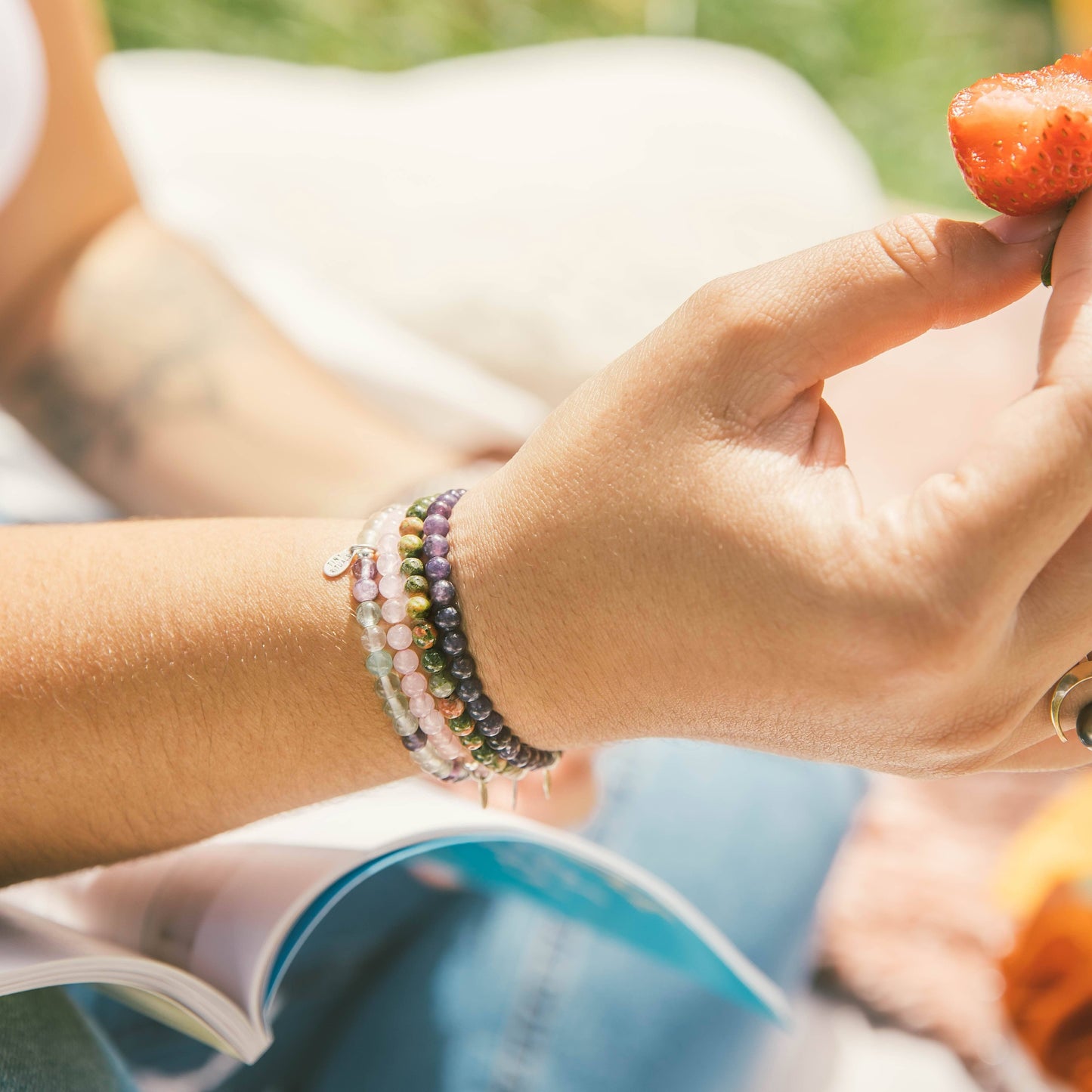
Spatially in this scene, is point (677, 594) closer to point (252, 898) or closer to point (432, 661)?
point (432, 661)

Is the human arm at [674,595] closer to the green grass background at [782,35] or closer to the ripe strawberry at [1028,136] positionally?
the ripe strawberry at [1028,136]

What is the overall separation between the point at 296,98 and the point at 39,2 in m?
0.80

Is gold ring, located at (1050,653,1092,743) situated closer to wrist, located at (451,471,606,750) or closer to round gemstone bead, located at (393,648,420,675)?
wrist, located at (451,471,606,750)

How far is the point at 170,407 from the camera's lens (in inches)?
48.3

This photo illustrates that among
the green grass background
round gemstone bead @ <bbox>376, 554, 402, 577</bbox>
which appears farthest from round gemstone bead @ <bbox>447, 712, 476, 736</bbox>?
the green grass background

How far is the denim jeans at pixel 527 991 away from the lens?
0.96 meters

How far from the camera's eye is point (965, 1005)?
4.12 ft

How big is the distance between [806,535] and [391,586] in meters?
0.26

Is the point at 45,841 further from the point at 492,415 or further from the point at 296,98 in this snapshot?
the point at 296,98

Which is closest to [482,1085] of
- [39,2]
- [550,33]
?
[39,2]

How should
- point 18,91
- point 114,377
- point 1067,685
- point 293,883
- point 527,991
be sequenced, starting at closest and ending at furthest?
point 1067,685 < point 293,883 < point 527,991 < point 18,91 < point 114,377

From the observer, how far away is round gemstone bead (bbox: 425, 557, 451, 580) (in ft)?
2.09

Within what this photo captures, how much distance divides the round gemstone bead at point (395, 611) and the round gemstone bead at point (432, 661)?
0.03 m

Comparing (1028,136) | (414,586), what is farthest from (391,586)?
(1028,136)
